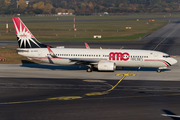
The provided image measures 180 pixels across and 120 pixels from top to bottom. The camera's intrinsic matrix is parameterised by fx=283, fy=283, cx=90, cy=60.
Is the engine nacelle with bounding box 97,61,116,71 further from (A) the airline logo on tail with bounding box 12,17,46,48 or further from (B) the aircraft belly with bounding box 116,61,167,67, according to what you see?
(A) the airline logo on tail with bounding box 12,17,46,48

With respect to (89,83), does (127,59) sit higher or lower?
higher

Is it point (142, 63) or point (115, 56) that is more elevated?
point (115, 56)

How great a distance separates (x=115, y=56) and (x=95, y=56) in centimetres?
366

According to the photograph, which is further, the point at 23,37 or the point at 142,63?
the point at 23,37

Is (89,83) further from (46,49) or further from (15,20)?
(15,20)

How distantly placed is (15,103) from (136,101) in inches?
544

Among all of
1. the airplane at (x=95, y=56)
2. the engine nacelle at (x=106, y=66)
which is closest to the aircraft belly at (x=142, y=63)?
the airplane at (x=95, y=56)

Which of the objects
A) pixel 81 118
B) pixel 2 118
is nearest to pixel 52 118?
pixel 81 118

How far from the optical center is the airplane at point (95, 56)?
50.8 m

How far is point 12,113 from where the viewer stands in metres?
28.2

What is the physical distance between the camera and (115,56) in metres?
51.4

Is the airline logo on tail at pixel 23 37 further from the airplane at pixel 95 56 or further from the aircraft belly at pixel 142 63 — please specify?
the aircraft belly at pixel 142 63

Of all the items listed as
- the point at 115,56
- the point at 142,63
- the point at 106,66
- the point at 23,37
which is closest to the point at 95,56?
the point at 106,66

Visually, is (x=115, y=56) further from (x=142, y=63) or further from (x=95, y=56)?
(x=142, y=63)
